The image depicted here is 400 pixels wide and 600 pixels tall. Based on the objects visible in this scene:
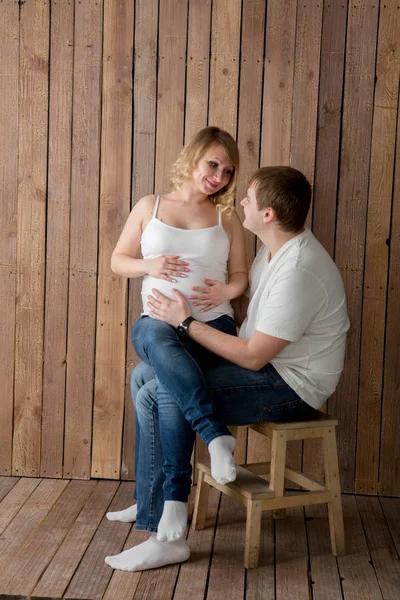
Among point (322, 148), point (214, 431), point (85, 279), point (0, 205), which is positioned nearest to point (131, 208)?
point (85, 279)

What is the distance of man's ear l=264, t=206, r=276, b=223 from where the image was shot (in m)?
2.46

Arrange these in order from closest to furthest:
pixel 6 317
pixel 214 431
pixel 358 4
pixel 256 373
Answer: pixel 214 431, pixel 256 373, pixel 358 4, pixel 6 317

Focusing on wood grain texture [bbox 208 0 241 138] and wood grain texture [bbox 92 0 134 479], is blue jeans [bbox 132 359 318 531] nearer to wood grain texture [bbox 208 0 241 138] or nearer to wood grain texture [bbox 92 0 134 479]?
wood grain texture [bbox 92 0 134 479]

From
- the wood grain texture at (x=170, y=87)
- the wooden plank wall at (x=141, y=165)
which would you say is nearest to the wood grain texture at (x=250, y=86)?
the wooden plank wall at (x=141, y=165)

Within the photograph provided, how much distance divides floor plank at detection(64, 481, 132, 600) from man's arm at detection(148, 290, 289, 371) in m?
0.77

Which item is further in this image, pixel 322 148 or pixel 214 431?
pixel 322 148

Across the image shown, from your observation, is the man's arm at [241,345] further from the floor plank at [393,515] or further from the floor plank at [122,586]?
the floor plank at [393,515]

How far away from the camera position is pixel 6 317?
314 cm

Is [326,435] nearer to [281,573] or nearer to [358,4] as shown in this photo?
[281,573]

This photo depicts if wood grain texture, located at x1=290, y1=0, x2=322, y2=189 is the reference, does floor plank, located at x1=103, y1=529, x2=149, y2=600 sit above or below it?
below

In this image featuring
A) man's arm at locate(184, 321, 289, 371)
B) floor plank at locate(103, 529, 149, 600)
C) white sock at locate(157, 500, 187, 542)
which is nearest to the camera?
floor plank at locate(103, 529, 149, 600)

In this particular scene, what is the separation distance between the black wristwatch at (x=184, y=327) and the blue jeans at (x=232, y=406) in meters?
0.16

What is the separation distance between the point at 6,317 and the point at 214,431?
133cm

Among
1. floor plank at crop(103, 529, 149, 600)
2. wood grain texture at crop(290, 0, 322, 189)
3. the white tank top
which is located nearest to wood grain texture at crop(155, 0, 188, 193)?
the white tank top
